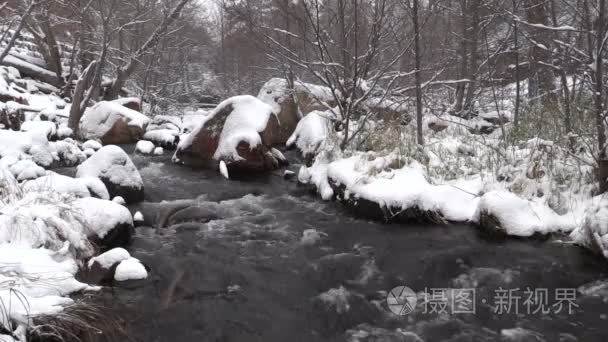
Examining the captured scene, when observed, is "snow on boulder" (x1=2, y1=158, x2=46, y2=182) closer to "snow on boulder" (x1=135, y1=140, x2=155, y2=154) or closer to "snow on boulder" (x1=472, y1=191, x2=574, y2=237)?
"snow on boulder" (x1=135, y1=140, x2=155, y2=154)

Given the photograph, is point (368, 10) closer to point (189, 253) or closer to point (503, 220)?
point (503, 220)

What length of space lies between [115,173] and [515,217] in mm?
5012

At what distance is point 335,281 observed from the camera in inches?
169

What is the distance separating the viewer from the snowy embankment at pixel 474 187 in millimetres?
4914

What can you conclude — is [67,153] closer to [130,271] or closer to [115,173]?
[115,173]

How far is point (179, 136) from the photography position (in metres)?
11.1

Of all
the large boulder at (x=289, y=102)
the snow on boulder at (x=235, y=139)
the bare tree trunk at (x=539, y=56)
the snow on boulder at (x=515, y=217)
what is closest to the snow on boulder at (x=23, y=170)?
the snow on boulder at (x=235, y=139)

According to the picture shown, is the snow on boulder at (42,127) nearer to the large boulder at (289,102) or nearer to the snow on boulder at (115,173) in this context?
the snow on boulder at (115,173)

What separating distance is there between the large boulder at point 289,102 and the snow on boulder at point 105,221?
19.8 ft

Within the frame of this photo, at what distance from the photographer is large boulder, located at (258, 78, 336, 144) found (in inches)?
432

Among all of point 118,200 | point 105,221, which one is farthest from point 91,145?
point 105,221

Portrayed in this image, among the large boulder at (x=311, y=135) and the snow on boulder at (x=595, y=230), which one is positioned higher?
the large boulder at (x=311, y=135)

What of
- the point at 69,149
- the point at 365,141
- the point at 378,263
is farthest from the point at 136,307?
the point at 69,149

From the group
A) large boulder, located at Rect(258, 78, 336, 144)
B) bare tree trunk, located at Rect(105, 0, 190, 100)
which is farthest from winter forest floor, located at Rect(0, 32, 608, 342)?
bare tree trunk, located at Rect(105, 0, 190, 100)
